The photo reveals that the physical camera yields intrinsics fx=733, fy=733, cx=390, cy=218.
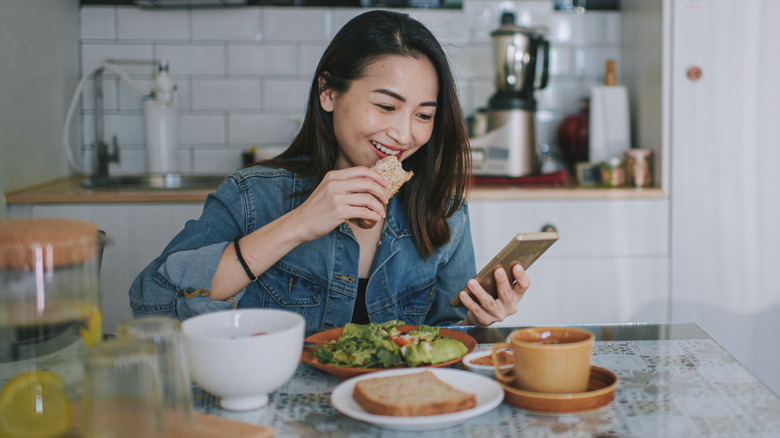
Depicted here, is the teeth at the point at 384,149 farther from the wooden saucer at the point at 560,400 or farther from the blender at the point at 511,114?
the blender at the point at 511,114

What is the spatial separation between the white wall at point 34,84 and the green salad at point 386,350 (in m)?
1.63

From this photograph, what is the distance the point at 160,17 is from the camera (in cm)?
290

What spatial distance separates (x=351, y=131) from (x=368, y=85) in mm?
102

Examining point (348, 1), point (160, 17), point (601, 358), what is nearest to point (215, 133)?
point (160, 17)

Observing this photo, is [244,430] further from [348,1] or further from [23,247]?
[348,1]

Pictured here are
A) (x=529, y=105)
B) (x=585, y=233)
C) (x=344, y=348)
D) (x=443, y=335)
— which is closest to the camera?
(x=344, y=348)

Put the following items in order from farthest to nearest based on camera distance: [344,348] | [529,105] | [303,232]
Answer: [529,105]
[303,232]
[344,348]

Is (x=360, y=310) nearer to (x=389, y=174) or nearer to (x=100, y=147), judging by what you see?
(x=389, y=174)

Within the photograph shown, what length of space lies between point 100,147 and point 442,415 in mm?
2399

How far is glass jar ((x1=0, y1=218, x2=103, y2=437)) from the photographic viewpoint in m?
0.69

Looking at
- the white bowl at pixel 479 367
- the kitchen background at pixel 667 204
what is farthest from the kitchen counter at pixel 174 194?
the white bowl at pixel 479 367

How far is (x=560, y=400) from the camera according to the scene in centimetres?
85

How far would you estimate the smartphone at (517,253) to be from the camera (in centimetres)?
119

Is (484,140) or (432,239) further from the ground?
(484,140)
